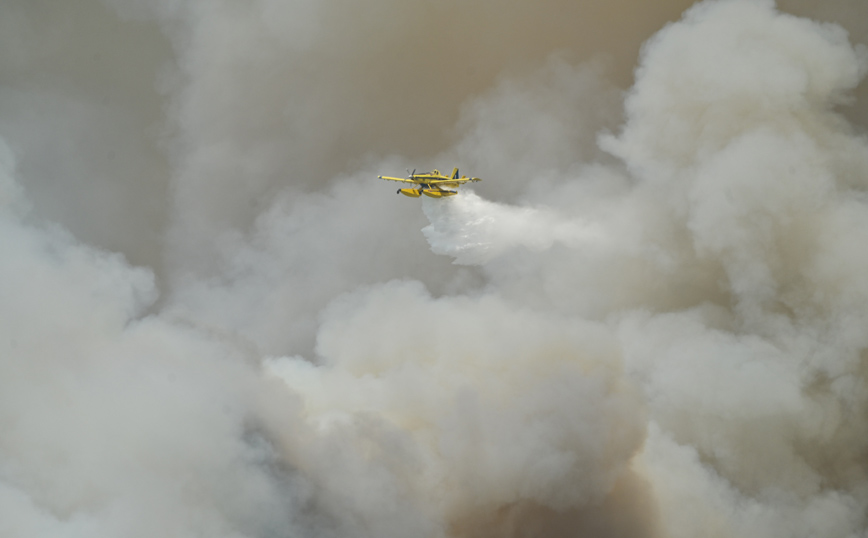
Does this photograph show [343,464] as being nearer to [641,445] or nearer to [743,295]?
[641,445]

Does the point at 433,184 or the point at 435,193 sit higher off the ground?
the point at 433,184

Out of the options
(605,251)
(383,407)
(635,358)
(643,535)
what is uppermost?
(605,251)

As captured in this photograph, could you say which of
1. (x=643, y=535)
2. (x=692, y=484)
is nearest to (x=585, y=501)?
(x=643, y=535)

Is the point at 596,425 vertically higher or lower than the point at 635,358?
lower

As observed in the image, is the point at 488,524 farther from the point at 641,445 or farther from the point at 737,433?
the point at 737,433

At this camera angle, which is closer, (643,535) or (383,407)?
(643,535)

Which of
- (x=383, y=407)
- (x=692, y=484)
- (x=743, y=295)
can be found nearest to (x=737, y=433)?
(x=692, y=484)

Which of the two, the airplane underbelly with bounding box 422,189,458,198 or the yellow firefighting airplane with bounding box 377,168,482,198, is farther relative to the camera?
the airplane underbelly with bounding box 422,189,458,198

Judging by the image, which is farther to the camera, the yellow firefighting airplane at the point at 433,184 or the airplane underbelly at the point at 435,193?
the airplane underbelly at the point at 435,193

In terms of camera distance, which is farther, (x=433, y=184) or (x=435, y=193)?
(x=435, y=193)
